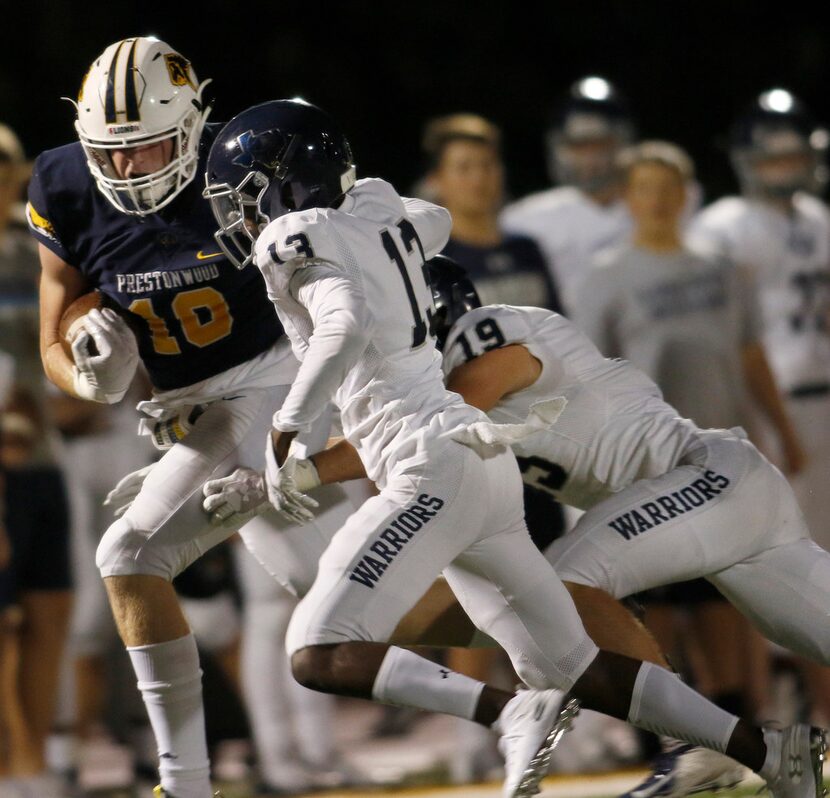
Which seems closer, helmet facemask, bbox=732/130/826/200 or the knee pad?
the knee pad

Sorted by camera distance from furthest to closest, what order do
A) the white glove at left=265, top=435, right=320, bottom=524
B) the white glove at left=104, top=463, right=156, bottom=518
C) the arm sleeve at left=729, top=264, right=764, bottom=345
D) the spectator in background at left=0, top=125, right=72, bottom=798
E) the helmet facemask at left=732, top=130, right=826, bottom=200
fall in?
the helmet facemask at left=732, top=130, right=826, bottom=200 < the arm sleeve at left=729, top=264, right=764, bottom=345 < the spectator in background at left=0, top=125, right=72, bottom=798 < the white glove at left=104, top=463, right=156, bottom=518 < the white glove at left=265, top=435, right=320, bottom=524

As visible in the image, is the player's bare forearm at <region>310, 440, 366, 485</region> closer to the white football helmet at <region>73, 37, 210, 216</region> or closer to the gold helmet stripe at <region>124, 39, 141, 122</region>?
the white football helmet at <region>73, 37, 210, 216</region>

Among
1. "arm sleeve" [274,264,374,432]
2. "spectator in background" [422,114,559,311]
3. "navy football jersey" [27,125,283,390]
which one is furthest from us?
"spectator in background" [422,114,559,311]

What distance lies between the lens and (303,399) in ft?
9.55

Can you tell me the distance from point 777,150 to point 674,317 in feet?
3.24

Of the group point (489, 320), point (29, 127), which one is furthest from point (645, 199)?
point (29, 127)

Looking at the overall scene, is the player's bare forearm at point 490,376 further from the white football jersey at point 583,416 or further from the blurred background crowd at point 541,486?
the blurred background crowd at point 541,486

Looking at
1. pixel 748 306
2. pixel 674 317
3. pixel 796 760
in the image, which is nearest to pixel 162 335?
pixel 796 760

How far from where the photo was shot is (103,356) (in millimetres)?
3301

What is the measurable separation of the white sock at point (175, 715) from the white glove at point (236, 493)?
0.32m

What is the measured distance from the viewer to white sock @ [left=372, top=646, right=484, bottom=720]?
2943mm

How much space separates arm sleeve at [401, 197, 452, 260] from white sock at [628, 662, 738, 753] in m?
0.93

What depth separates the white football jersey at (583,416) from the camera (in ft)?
10.9

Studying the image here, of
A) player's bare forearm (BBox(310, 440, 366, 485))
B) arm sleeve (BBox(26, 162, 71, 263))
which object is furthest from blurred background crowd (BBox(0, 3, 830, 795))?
player's bare forearm (BBox(310, 440, 366, 485))
